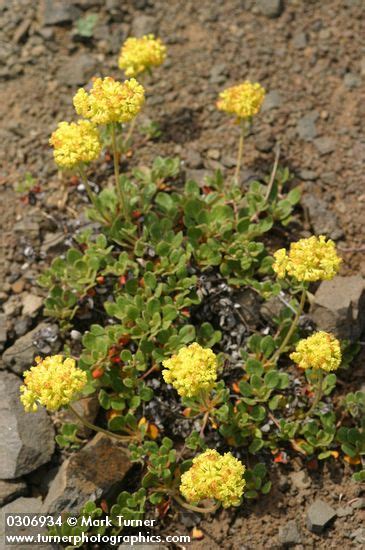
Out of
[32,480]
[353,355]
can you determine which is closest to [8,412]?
[32,480]

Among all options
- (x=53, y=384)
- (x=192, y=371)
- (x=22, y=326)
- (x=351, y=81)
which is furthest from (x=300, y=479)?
(x=351, y=81)

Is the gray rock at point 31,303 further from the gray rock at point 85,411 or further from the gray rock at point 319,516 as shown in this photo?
the gray rock at point 319,516

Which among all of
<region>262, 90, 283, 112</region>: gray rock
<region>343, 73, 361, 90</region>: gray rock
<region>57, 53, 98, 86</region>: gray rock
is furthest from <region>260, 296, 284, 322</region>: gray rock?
<region>57, 53, 98, 86</region>: gray rock

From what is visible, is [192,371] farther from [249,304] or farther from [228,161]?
[228,161]

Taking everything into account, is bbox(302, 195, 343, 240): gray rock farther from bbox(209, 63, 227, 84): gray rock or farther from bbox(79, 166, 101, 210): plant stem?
bbox(79, 166, 101, 210): plant stem

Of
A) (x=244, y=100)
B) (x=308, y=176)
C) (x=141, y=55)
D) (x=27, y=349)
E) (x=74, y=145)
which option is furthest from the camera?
(x=308, y=176)

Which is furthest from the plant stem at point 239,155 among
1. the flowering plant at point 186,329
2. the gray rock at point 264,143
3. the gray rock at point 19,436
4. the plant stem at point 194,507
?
the plant stem at point 194,507

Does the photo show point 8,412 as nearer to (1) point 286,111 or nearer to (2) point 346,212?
(2) point 346,212
